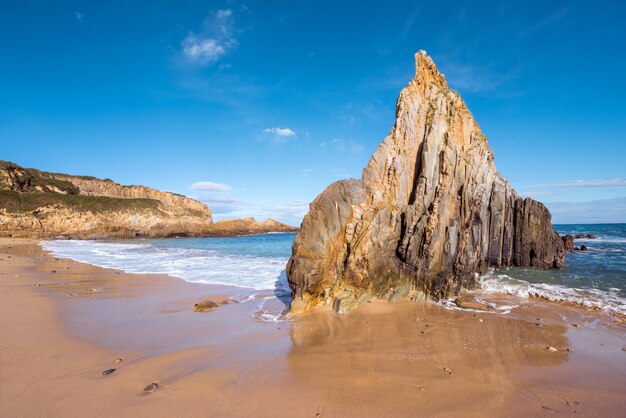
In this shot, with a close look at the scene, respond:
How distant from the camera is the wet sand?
3912 mm

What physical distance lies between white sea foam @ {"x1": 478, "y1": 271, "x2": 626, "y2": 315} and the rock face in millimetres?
1045

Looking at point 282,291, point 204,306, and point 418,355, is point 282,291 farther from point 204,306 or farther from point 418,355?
point 418,355

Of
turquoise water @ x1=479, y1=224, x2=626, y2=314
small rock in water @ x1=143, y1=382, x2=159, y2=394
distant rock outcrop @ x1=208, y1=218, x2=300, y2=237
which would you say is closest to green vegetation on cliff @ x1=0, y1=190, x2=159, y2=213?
distant rock outcrop @ x1=208, y1=218, x2=300, y2=237

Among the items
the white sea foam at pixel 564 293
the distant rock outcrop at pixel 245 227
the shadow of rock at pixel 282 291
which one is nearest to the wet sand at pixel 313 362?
the white sea foam at pixel 564 293

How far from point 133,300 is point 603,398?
10820 mm

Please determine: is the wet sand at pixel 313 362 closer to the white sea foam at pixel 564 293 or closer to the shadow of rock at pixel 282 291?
the white sea foam at pixel 564 293

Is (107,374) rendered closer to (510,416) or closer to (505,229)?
(510,416)

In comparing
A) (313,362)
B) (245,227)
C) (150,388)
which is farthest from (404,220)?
(245,227)

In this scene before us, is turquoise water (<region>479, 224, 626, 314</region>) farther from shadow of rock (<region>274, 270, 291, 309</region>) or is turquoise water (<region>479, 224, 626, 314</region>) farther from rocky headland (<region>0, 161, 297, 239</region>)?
rocky headland (<region>0, 161, 297, 239</region>)

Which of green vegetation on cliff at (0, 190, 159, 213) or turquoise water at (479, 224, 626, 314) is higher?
green vegetation on cliff at (0, 190, 159, 213)

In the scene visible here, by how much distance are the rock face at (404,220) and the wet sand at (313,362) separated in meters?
0.78

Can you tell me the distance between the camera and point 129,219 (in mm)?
72750

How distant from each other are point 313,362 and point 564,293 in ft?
31.2

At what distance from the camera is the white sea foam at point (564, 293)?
29.1ft
